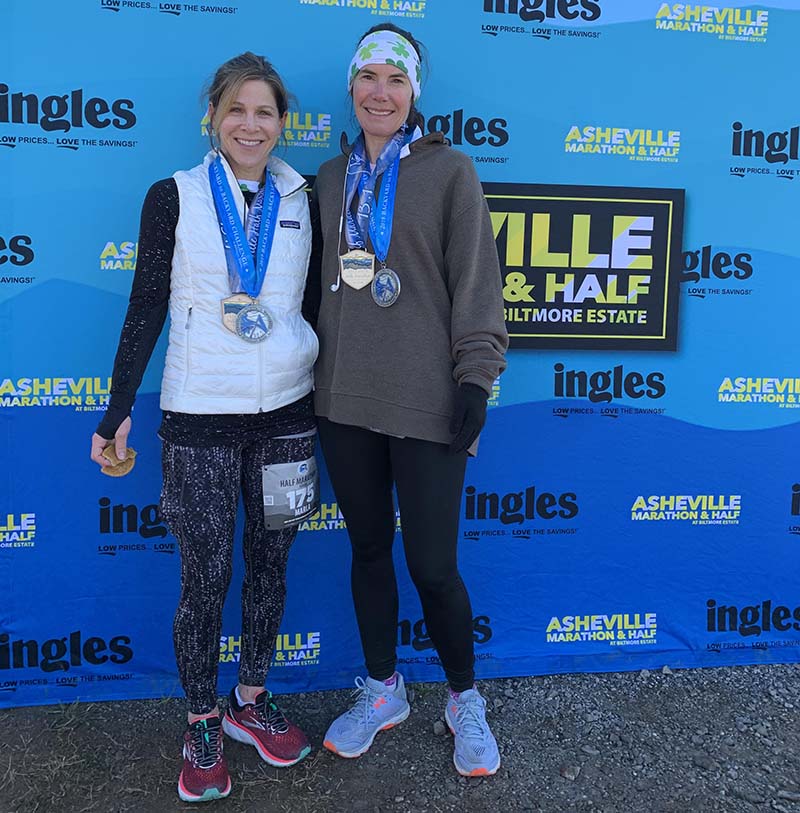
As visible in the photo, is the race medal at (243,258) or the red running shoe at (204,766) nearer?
the race medal at (243,258)

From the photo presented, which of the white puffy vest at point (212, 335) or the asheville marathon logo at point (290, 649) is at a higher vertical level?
the white puffy vest at point (212, 335)

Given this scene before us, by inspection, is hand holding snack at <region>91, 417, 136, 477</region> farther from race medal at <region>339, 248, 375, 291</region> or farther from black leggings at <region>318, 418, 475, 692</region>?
race medal at <region>339, 248, 375, 291</region>

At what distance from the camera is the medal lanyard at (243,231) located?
6.25 feet

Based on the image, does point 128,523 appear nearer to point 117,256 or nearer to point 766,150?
point 117,256

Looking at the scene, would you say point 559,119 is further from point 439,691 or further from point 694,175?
point 439,691

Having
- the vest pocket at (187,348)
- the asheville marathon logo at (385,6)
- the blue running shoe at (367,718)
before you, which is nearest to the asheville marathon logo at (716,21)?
the asheville marathon logo at (385,6)

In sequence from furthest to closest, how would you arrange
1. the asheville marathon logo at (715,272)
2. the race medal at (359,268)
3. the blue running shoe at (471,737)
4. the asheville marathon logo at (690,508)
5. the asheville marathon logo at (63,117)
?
the asheville marathon logo at (690,508) < the asheville marathon logo at (715,272) < the asheville marathon logo at (63,117) < the blue running shoe at (471,737) < the race medal at (359,268)

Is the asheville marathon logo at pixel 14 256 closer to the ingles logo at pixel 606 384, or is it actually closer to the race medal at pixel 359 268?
the race medal at pixel 359 268

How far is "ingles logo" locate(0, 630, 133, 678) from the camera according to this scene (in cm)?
248

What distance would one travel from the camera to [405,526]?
2070mm

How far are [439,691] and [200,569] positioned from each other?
3.62 ft

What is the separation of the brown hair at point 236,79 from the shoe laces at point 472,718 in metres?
1.84

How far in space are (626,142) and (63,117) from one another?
74.3 inches

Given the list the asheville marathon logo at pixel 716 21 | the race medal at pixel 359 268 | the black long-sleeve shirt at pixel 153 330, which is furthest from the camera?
the asheville marathon logo at pixel 716 21
